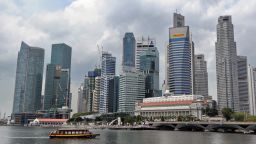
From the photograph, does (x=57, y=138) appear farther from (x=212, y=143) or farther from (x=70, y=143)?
(x=212, y=143)

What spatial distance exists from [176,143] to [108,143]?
2041 cm

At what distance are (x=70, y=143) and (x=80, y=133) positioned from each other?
23.7 m

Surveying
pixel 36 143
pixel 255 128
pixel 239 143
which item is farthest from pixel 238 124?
pixel 36 143

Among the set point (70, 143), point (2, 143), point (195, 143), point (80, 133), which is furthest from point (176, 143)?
point (2, 143)

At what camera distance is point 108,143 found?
338ft

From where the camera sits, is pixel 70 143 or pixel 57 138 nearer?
pixel 70 143

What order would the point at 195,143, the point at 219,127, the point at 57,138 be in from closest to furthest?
the point at 195,143 < the point at 57,138 < the point at 219,127

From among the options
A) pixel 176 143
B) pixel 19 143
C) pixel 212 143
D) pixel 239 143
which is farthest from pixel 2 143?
pixel 239 143

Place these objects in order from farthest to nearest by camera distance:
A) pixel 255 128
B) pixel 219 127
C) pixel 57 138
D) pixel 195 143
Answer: pixel 219 127 < pixel 255 128 < pixel 57 138 < pixel 195 143

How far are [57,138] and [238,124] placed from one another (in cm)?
10245

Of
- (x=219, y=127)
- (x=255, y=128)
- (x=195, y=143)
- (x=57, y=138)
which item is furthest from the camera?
(x=219, y=127)

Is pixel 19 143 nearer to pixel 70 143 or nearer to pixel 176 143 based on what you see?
pixel 70 143

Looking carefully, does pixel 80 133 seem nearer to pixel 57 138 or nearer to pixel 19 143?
pixel 57 138

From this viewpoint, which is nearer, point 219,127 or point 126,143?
point 126,143
